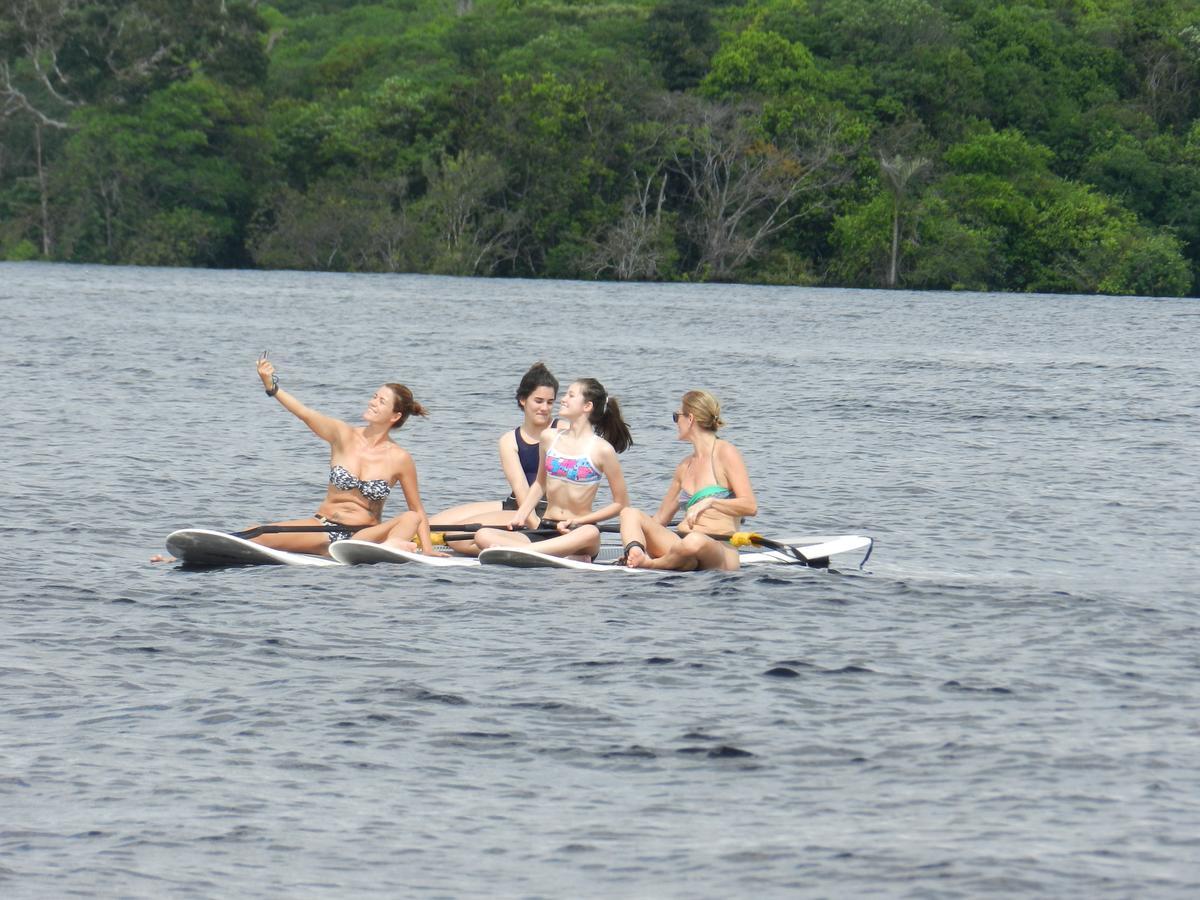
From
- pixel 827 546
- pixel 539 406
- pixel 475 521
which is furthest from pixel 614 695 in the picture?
pixel 827 546

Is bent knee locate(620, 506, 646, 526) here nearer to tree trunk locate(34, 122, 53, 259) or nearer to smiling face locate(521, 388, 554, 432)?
smiling face locate(521, 388, 554, 432)

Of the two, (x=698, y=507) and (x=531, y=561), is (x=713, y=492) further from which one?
(x=531, y=561)

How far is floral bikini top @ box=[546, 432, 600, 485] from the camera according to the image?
15711 mm

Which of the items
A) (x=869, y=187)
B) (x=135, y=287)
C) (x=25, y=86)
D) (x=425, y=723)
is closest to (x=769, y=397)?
(x=425, y=723)

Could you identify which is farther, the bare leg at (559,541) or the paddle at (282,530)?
the paddle at (282,530)

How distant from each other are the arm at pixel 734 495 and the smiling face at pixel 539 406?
137 centimetres

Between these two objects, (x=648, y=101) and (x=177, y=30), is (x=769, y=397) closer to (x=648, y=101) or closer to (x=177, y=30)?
(x=648, y=101)

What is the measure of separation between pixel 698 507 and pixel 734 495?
30 centimetres

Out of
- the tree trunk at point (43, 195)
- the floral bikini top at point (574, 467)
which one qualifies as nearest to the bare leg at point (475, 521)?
the floral bikini top at point (574, 467)

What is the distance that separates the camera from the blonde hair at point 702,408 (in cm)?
1527

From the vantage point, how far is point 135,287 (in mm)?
78875

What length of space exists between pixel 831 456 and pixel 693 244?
69.2 meters

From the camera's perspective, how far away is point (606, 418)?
15.7 metres

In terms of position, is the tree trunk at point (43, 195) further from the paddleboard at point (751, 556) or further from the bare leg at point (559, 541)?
the bare leg at point (559, 541)
